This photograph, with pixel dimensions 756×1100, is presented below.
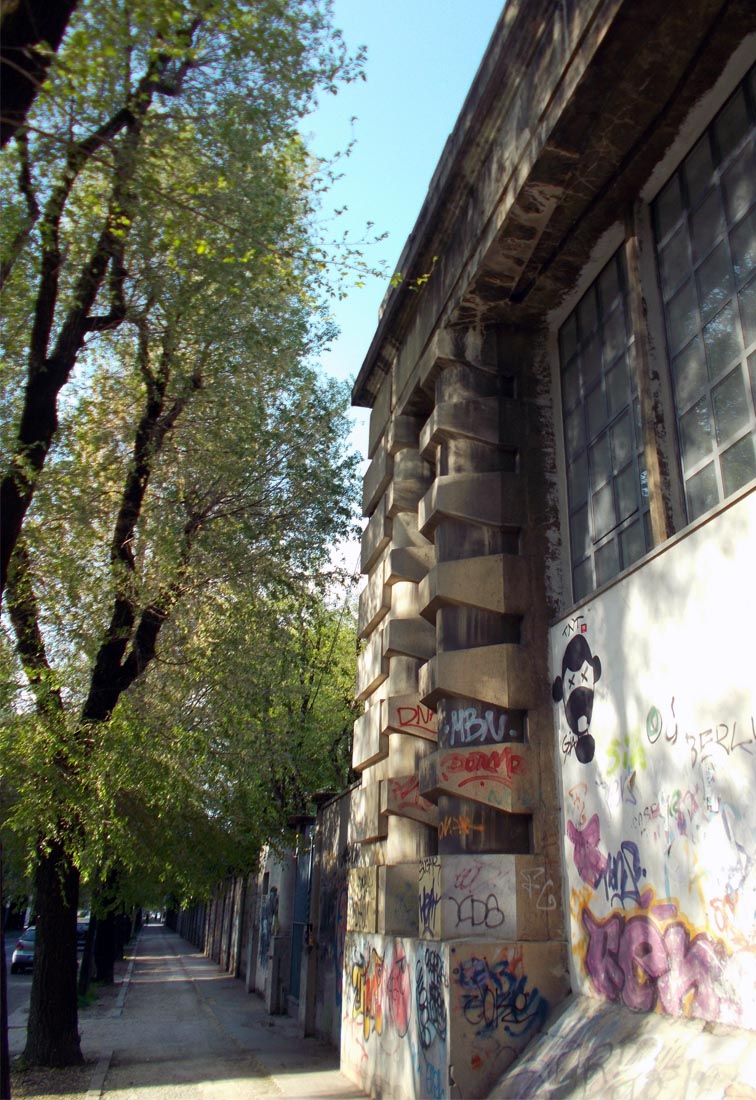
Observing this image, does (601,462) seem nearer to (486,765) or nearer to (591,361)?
(591,361)

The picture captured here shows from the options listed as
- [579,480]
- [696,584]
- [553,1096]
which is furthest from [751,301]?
[553,1096]

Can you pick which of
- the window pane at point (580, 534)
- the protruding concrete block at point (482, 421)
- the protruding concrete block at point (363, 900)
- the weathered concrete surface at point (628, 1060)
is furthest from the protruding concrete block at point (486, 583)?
the protruding concrete block at point (363, 900)

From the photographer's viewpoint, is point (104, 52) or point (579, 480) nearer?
point (104, 52)

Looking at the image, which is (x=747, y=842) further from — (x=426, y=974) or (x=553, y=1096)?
(x=426, y=974)

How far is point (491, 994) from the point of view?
672 cm

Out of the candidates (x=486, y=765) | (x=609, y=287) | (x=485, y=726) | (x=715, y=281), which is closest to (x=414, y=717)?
(x=485, y=726)

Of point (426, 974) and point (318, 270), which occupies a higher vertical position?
point (318, 270)

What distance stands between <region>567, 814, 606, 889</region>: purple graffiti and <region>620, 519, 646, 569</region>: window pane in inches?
75.3

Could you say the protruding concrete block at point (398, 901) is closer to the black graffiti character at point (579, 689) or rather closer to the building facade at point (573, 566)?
the building facade at point (573, 566)

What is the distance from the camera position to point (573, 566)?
7.98 m

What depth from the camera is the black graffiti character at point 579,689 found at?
269 inches

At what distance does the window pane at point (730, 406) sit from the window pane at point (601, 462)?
149 cm

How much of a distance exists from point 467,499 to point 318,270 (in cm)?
239

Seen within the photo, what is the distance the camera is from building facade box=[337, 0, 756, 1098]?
5.42 m
